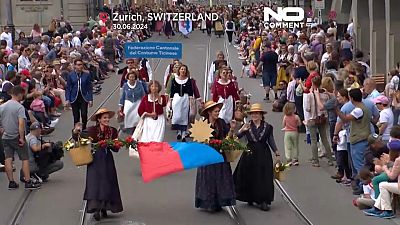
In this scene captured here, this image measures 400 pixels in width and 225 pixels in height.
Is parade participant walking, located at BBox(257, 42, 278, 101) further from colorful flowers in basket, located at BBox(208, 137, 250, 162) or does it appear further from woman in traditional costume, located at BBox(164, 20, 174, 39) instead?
woman in traditional costume, located at BBox(164, 20, 174, 39)

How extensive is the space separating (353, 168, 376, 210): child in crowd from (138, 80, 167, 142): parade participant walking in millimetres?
4370

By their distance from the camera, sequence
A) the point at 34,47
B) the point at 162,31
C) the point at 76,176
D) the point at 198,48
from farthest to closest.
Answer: the point at 162,31 < the point at 198,48 < the point at 34,47 < the point at 76,176

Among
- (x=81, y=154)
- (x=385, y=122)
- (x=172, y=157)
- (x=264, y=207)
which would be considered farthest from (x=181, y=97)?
(x=81, y=154)

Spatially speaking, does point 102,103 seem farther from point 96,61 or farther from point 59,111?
point 96,61

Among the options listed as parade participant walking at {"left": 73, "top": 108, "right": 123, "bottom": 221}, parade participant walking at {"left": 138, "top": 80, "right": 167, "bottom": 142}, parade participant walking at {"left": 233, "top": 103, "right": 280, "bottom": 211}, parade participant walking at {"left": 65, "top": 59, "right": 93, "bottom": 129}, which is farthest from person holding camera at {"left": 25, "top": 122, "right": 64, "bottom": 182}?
parade participant walking at {"left": 65, "top": 59, "right": 93, "bottom": 129}

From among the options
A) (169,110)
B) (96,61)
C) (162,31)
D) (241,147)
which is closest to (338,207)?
(241,147)

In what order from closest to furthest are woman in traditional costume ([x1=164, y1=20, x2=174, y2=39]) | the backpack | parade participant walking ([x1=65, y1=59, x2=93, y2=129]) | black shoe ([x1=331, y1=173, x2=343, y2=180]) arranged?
black shoe ([x1=331, y1=173, x2=343, y2=180]), parade participant walking ([x1=65, y1=59, x2=93, y2=129]), the backpack, woman in traditional costume ([x1=164, y1=20, x2=174, y2=39])

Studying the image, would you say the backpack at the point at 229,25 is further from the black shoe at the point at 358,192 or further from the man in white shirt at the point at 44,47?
the black shoe at the point at 358,192

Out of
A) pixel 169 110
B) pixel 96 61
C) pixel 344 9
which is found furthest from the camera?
pixel 344 9

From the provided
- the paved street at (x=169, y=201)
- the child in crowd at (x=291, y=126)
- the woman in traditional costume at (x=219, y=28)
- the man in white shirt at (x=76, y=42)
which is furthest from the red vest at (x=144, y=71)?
the woman in traditional costume at (x=219, y=28)

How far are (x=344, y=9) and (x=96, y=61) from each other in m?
13.5

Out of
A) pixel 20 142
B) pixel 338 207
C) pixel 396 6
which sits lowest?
pixel 338 207

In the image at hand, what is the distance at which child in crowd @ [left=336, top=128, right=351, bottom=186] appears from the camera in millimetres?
15609

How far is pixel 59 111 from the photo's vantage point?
26.1 metres
